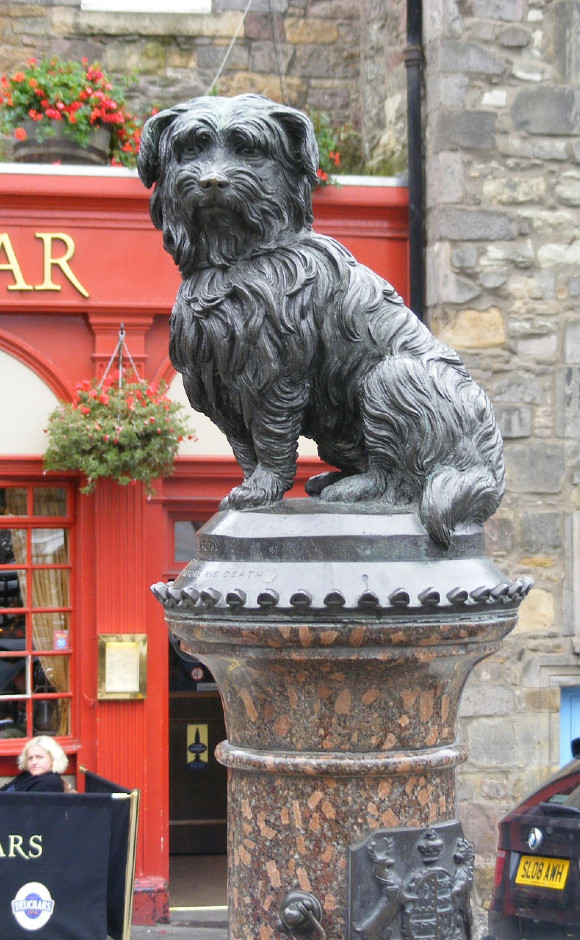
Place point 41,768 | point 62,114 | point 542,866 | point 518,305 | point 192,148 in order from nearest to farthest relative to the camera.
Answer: point 192,148, point 542,866, point 41,768, point 518,305, point 62,114

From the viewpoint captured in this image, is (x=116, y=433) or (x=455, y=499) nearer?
(x=455, y=499)

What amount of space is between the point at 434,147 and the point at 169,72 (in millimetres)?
2230

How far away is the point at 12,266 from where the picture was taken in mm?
7281

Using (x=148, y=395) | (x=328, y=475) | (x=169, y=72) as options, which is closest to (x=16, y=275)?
(x=148, y=395)

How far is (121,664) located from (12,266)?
2355 mm

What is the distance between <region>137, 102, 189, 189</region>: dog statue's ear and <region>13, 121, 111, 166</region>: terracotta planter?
16.8 ft

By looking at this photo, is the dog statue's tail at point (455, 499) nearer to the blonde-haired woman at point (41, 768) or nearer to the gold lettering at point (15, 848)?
the gold lettering at point (15, 848)

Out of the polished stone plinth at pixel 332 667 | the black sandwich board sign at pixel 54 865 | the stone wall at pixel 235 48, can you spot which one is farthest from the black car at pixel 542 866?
the stone wall at pixel 235 48

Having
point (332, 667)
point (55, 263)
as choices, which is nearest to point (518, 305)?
point (55, 263)

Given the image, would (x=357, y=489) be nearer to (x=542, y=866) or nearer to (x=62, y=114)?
(x=542, y=866)

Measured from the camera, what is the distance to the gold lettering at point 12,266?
7.28 metres

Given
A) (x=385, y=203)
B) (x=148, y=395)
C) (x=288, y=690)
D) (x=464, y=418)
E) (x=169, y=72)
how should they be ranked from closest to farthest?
(x=288, y=690) → (x=464, y=418) → (x=148, y=395) → (x=385, y=203) → (x=169, y=72)

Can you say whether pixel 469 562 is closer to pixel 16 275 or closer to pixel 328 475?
pixel 328 475

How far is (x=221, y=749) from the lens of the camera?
2.54 meters
